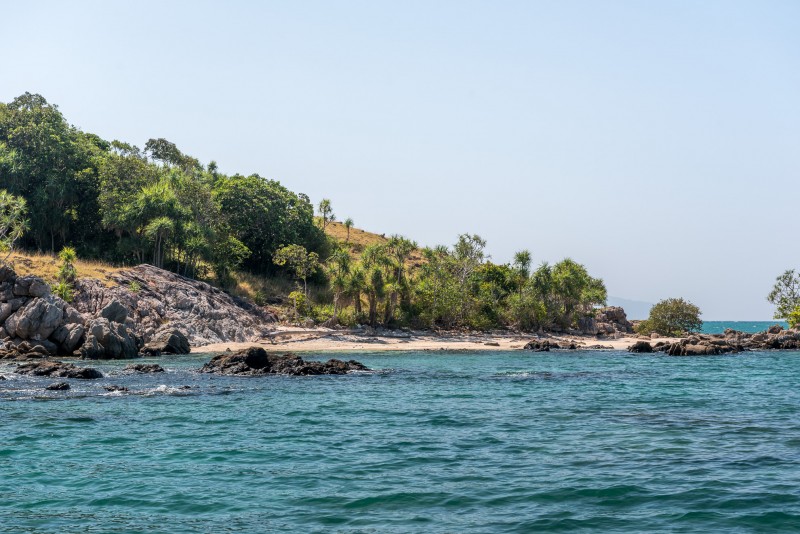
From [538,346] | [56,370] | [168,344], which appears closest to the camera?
[56,370]

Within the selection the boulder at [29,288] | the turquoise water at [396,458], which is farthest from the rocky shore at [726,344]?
the boulder at [29,288]

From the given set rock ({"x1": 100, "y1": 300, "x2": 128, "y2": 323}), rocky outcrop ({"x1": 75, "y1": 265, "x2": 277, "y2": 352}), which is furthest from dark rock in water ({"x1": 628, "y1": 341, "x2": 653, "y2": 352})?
rock ({"x1": 100, "y1": 300, "x2": 128, "y2": 323})

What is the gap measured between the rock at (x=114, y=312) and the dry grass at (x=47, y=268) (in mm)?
8055

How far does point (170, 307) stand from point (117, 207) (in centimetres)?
2390

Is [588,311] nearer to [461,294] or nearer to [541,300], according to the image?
[541,300]

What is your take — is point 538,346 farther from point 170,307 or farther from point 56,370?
point 56,370

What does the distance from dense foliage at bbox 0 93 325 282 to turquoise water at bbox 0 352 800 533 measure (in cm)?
5119

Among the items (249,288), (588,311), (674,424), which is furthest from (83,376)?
(588,311)

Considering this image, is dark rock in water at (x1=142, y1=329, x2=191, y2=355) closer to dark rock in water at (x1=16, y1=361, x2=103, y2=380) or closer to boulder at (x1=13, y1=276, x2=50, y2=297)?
boulder at (x1=13, y1=276, x2=50, y2=297)

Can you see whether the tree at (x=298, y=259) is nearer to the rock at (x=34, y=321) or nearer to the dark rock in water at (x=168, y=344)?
the dark rock in water at (x=168, y=344)

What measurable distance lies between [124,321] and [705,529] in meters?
63.5

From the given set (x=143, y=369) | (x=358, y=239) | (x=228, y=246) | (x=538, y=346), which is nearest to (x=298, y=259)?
(x=228, y=246)

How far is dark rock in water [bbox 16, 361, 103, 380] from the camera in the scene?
45.7 m

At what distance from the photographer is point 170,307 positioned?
7800cm
